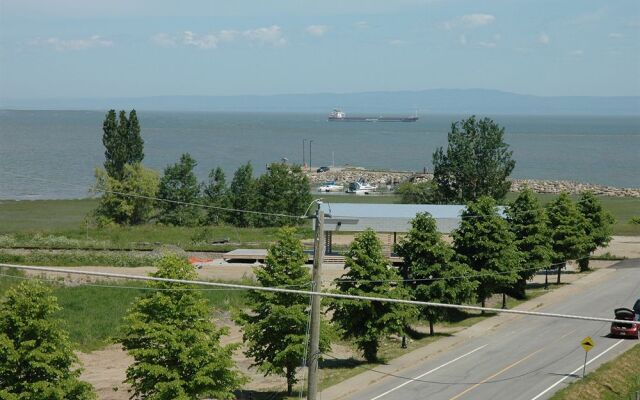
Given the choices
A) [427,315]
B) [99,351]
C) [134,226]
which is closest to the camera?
[99,351]

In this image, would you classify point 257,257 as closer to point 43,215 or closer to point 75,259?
point 75,259

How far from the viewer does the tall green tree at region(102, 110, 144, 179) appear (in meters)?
84.7

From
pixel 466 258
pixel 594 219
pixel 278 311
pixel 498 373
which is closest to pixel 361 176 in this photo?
pixel 594 219

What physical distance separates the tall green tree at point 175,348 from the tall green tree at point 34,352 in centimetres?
177

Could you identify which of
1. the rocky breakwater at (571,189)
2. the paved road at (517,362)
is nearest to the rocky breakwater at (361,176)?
the rocky breakwater at (571,189)

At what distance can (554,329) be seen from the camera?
1594 inches

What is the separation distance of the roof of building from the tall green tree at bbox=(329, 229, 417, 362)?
62.7 feet

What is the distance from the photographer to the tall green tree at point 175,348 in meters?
23.5

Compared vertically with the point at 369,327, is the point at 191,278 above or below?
above

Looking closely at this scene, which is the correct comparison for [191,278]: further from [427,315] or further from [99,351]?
[427,315]

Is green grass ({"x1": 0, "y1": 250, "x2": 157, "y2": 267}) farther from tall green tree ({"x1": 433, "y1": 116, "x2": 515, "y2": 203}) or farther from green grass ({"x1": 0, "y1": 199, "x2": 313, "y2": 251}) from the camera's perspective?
tall green tree ({"x1": 433, "y1": 116, "x2": 515, "y2": 203})

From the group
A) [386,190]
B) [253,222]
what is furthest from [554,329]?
[386,190]

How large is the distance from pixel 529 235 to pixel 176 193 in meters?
42.2

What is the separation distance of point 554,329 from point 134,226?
46.5m
